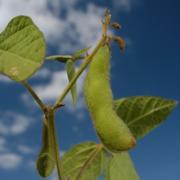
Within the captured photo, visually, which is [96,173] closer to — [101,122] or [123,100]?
[123,100]

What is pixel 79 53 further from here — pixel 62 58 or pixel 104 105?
pixel 104 105

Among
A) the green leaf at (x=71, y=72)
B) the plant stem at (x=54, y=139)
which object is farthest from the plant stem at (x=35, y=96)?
the green leaf at (x=71, y=72)

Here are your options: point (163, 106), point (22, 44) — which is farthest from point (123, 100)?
point (22, 44)

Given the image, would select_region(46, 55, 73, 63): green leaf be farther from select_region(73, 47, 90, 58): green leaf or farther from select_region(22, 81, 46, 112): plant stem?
select_region(22, 81, 46, 112): plant stem

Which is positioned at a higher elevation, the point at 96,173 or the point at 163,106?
the point at 163,106

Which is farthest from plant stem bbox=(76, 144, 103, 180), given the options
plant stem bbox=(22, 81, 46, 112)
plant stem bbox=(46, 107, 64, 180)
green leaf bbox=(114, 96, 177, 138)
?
plant stem bbox=(22, 81, 46, 112)

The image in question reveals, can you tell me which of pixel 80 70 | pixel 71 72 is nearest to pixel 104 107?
pixel 80 70

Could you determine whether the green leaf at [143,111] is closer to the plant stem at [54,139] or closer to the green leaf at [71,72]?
the green leaf at [71,72]
